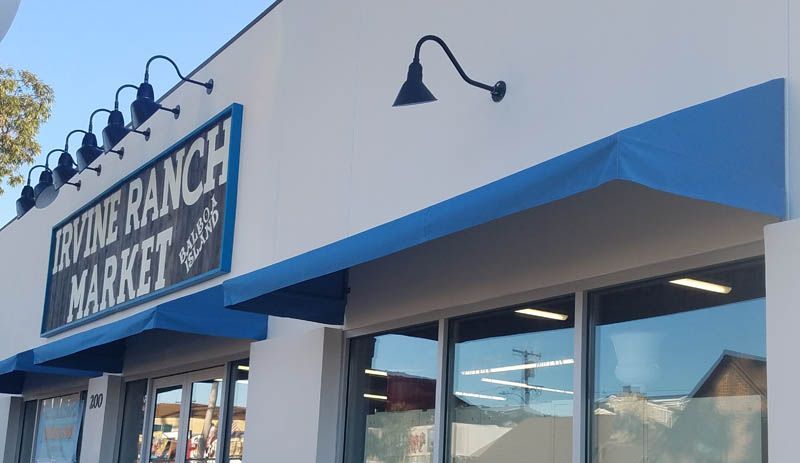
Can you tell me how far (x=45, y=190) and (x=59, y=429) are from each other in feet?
9.81

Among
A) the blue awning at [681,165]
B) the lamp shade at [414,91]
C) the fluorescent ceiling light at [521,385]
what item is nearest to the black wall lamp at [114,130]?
the lamp shade at [414,91]

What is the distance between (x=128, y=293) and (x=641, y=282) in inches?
258

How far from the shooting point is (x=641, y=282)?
5.06 metres

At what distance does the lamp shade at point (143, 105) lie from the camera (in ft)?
32.5

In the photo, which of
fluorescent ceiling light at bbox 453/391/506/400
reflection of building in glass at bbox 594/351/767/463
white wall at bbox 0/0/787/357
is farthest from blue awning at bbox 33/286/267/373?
reflection of building in glass at bbox 594/351/767/463

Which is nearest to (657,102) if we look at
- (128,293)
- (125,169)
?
(128,293)

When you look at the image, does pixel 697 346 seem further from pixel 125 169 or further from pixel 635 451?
pixel 125 169

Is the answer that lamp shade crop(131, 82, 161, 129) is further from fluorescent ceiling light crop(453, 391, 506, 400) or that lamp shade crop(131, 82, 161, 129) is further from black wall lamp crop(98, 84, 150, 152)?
fluorescent ceiling light crop(453, 391, 506, 400)

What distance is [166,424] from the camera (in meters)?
9.95

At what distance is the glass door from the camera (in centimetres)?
905

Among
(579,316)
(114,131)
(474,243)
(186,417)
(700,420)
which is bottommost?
(700,420)

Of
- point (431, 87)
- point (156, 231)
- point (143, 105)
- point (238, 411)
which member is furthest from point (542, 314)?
point (143, 105)

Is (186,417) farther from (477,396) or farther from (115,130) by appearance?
(477,396)

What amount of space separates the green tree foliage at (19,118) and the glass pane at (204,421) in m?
10.2
